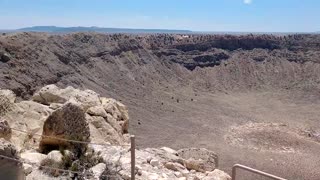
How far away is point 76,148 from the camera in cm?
1055

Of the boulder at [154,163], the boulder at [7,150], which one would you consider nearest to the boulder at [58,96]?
the boulder at [154,163]

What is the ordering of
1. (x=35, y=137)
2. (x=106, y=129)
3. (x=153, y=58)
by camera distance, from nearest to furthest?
(x=35, y=137), (x=106, y=129), (x=153, y=58)

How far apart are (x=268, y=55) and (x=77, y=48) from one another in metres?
33.7

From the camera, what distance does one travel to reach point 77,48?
5619 cm

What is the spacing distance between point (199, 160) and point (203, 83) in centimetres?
5092

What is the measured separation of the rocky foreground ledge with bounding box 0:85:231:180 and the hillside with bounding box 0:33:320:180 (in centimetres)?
1373

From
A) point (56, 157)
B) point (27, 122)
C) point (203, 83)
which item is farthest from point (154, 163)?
point (203, 83)

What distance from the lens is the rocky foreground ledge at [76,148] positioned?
9375mm

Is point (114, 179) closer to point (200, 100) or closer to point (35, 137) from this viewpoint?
point (35, 137)

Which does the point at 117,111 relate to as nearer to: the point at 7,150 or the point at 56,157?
the point at 56,157

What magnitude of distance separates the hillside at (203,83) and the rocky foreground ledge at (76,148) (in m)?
13.7

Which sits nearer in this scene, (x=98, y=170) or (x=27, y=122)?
(x=98, y=170)

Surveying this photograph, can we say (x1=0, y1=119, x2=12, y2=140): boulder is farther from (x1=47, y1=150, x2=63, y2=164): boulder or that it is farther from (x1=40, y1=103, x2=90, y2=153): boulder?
(x1=47, y1=150, x2=63, y2=164): boulder

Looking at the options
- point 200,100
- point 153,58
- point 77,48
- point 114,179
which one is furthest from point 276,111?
point 114,179
